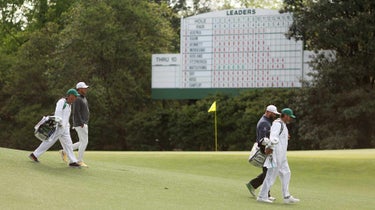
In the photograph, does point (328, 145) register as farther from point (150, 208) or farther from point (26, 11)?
point (26, 11)

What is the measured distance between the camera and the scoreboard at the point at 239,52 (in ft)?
129

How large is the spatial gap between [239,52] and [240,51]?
0.08 meters

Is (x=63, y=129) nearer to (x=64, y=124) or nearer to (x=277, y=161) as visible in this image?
(x=64, y=124)

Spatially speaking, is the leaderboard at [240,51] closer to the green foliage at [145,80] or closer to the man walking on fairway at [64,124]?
the green foliage at [145,80]

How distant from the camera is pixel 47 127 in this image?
15.9 meters

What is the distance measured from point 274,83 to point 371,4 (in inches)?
262

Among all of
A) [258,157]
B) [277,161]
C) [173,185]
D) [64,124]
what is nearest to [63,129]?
[64,124]

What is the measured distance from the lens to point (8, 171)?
1445 centimetres

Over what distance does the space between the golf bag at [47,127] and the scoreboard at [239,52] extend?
24593 mm

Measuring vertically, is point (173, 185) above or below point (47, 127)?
below

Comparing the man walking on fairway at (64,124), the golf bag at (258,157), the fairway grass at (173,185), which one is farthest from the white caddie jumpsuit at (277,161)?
the man walking on fairway at (64,124)

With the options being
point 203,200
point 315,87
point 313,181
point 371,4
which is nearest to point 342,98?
point 315,87

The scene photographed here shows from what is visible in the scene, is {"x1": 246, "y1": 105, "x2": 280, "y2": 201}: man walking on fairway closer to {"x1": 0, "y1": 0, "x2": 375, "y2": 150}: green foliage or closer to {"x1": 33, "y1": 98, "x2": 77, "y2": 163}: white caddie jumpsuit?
{"x1": 33, "y1": 98, "x2": 77, "y2": 163}: white caddie jumpsuit

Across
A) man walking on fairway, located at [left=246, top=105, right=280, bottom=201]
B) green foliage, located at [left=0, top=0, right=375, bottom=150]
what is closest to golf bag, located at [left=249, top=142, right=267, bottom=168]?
man walking on fairway, located at [left=246, top=105, right=280, bottom=201]
